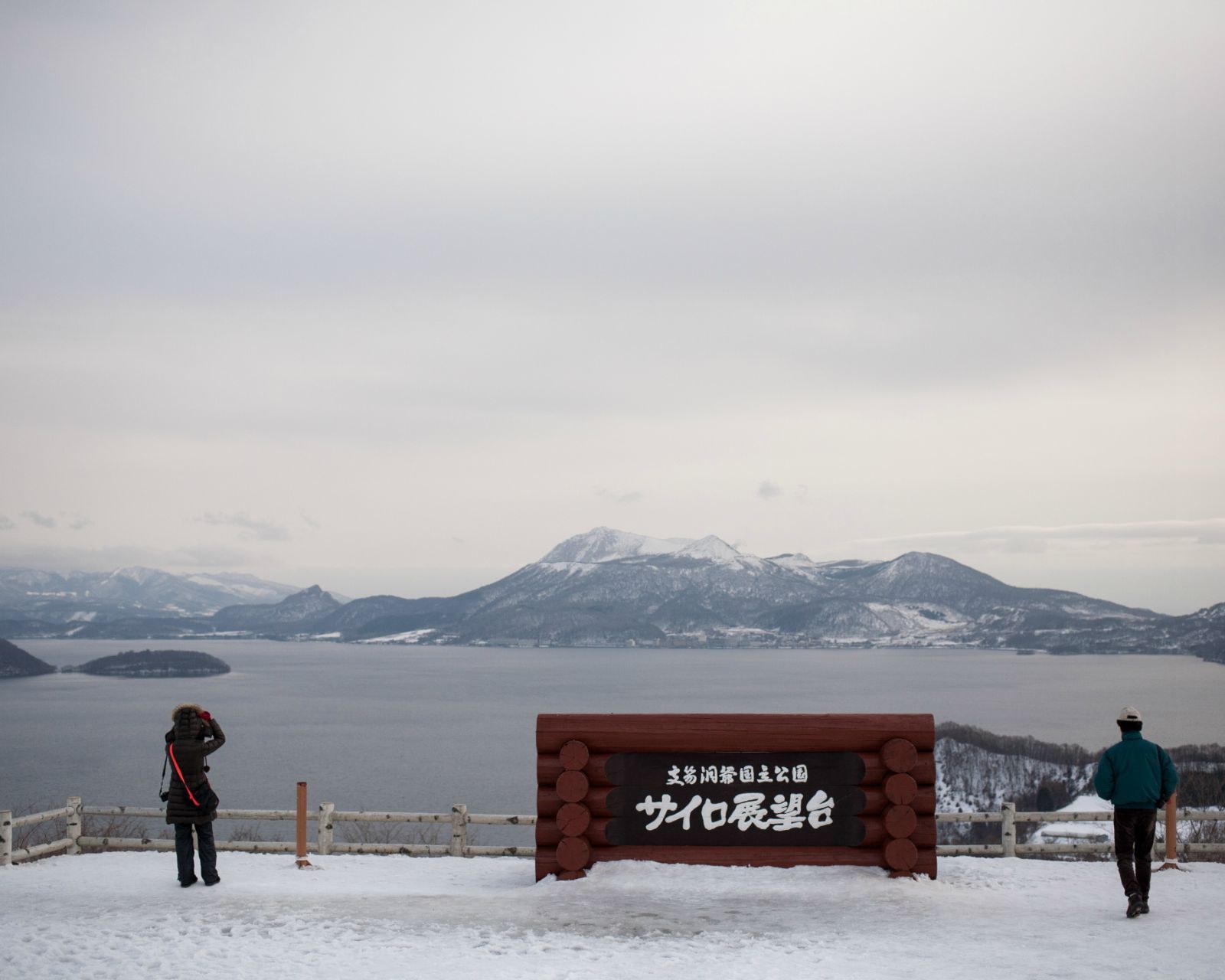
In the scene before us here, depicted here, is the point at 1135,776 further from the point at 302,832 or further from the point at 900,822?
the point at 302,832

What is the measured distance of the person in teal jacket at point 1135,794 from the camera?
968 cm

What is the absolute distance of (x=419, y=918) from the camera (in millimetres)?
9867

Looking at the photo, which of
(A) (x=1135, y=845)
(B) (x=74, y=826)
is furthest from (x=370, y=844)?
(A) (x=1135, y=845)

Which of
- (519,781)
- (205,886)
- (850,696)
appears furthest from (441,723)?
(205,886)

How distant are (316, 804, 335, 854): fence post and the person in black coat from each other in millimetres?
1778

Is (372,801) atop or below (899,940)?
below

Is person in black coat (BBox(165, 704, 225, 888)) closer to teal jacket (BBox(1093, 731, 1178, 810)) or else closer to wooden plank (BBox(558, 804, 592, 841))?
wooden plank (BBox(558, 804, 592, 841))

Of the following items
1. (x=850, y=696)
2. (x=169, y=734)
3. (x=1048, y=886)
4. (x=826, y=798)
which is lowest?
(x=850, y=696)

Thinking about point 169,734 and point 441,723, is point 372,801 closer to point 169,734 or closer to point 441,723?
point 441,723

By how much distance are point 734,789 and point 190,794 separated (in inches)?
231

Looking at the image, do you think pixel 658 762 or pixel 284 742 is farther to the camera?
pixel 284 742

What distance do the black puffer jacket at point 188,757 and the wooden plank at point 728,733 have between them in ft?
11.8

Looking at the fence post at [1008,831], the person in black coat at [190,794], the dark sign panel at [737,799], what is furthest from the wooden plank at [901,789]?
the person in black coat at [190,794]

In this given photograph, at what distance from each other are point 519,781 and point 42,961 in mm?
59455
